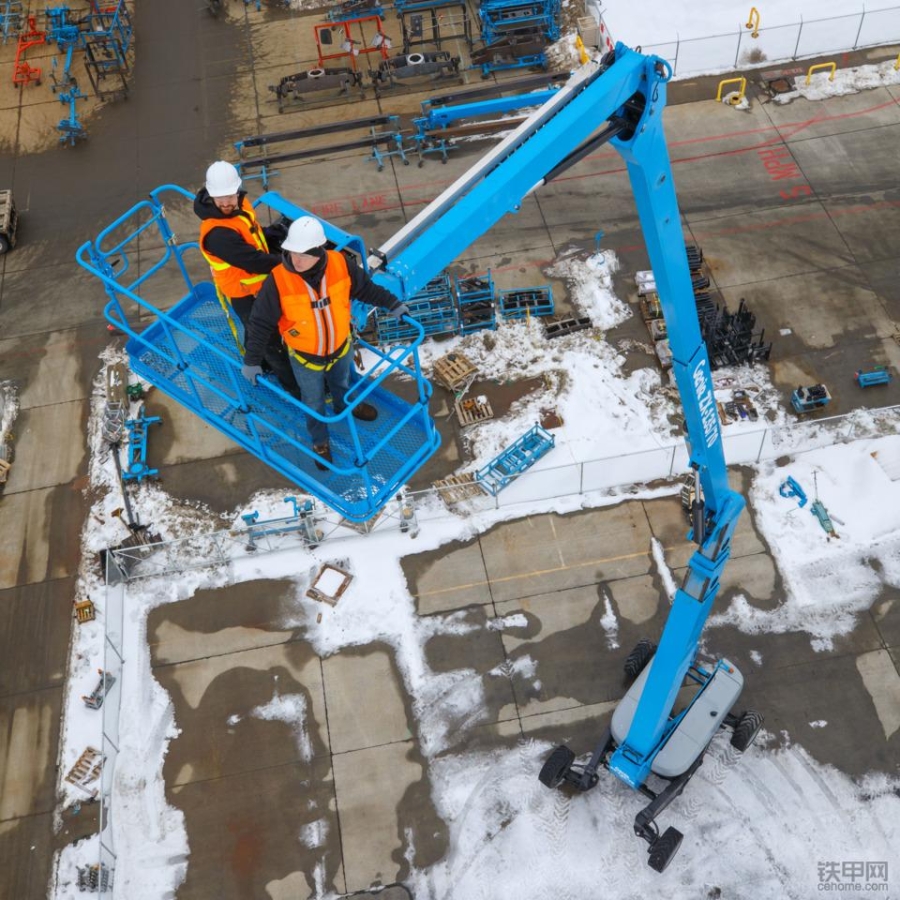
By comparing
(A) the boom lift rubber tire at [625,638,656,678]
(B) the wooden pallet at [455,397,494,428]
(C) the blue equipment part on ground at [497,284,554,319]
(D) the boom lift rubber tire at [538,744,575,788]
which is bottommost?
(D) the boom lift rubber tire at [538,744,575,788]

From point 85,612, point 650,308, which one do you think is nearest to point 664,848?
point 85,612

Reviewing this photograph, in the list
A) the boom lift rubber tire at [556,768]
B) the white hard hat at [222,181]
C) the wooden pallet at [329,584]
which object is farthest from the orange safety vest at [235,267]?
the boom lift rubber tire at [556,768]

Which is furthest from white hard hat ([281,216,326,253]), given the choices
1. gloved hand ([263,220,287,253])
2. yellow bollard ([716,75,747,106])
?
yellow bollard ([716,75,747,106])

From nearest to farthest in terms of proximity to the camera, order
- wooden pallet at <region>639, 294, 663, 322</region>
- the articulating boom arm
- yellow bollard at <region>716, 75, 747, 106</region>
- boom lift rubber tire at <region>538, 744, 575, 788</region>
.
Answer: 1. the articulating boom arm
2. boom lift rubber tire at <region>538, 744, 575, 788</region>
3. wooden pallet at <region>639, 294, 663, 322</region>
4. yellow bollard at <region>716, 75, 747, 106</region>

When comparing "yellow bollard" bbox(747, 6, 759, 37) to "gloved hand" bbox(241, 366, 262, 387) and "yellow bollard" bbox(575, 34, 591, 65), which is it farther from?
"gloved hand" bbox(241, 366, 262, 387)

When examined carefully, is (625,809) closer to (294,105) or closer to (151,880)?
(151,880)

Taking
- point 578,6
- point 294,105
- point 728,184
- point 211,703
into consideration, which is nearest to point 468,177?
point 211,703

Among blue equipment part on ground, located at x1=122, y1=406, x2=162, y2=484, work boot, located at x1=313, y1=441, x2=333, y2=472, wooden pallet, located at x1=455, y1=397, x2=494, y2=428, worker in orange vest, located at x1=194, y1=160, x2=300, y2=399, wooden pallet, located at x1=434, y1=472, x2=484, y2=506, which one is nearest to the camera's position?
worker in orange vest, located at x1=194, y1=160, x2=300, y2=399

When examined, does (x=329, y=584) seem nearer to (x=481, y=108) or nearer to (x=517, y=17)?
(x=481, y=108)
